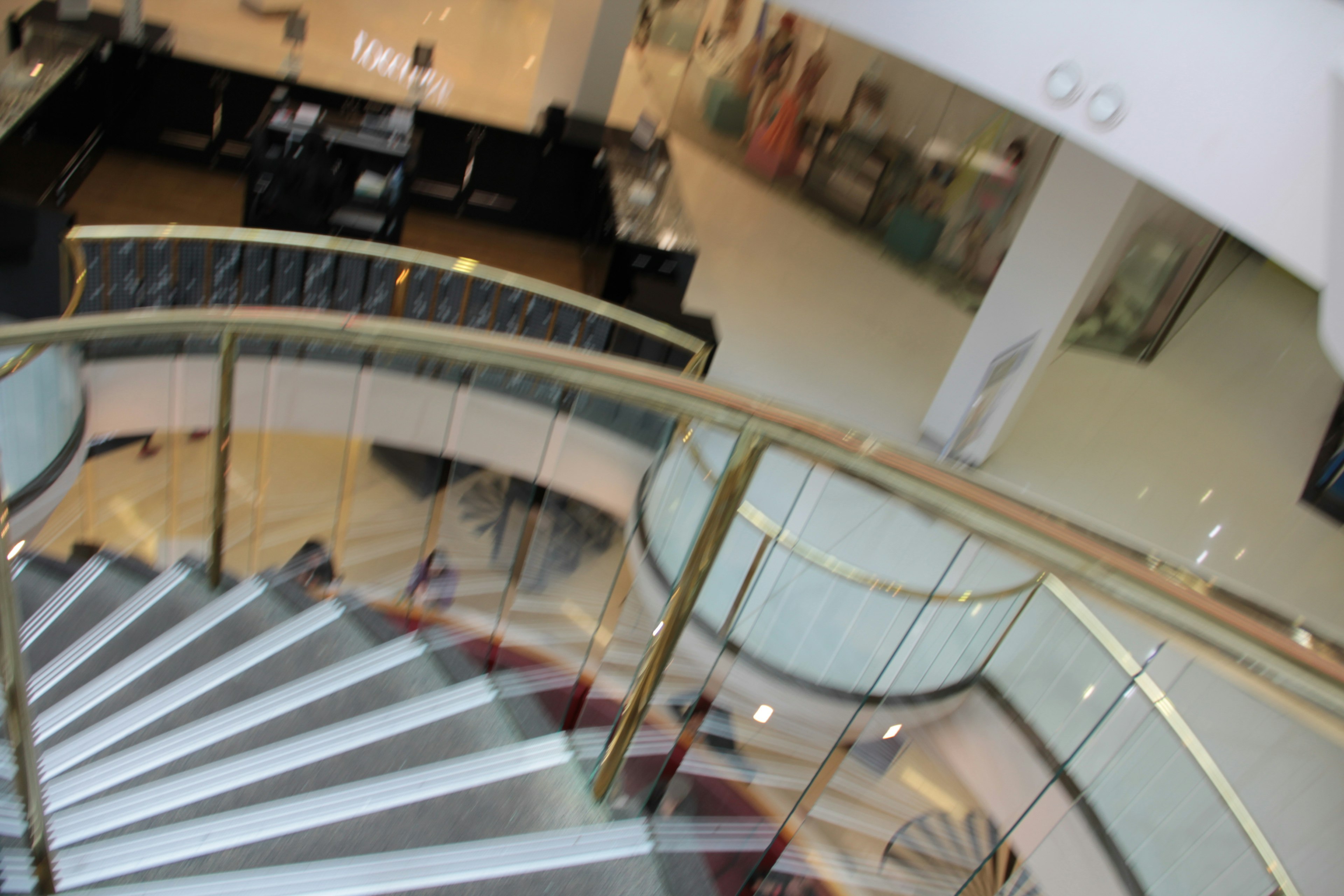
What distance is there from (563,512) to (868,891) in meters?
2.13

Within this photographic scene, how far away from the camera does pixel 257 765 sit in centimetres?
227

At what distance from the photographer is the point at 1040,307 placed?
24.2ft

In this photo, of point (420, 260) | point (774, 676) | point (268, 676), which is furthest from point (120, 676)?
point (420, 260)

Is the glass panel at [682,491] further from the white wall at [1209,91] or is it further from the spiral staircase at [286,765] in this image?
the white wall at [1209,91]

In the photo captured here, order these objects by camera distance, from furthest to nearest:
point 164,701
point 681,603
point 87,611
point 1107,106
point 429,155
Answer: point 429,155, point 1107,106, point 87,611, point 164,701, point 681,603

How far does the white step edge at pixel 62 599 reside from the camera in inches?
122

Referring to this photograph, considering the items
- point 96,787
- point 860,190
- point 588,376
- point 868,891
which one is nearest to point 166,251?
point 96,787

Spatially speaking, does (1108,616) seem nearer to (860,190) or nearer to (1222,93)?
(1222,93)

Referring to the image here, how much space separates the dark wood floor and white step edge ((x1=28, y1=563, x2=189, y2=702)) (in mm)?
6662

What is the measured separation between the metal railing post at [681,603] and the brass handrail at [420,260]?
14.3ft

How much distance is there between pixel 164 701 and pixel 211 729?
263 mm

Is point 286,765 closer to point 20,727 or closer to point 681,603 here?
point 20,727

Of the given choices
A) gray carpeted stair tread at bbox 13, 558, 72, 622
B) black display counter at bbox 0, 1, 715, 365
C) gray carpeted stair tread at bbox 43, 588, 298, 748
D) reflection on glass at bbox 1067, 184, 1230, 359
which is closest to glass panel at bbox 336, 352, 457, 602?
gray carpeted stair tread at bbox 43, 588, 298, 748

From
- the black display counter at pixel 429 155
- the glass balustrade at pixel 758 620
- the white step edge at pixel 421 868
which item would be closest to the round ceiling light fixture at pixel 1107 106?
the glass balustrade at pixel 758 620
